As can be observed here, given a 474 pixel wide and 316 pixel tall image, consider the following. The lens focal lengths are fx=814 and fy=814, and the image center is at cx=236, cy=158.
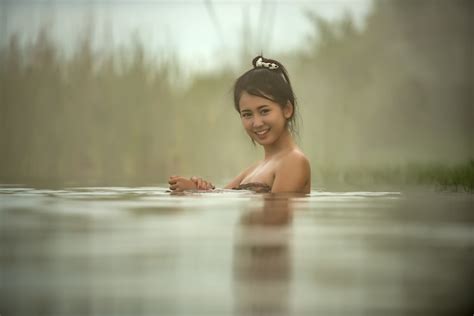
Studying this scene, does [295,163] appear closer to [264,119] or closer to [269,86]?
[264,119]

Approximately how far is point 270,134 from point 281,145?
0.27 ft

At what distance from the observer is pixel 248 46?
284 inches

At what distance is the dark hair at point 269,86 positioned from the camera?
3.65 m

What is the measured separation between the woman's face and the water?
3.64 feet

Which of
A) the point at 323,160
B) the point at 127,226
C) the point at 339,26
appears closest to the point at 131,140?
the point at 323,160

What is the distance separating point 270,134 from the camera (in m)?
3.62

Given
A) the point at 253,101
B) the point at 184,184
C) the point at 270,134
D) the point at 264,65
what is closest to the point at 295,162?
the point at 270,134

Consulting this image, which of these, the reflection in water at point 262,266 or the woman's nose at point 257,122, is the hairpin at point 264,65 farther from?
the reflection in water at point 262,266

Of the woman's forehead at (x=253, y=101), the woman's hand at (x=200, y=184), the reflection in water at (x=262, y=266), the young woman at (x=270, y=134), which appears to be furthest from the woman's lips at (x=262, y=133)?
the reflection in water at (x=262, y=266)

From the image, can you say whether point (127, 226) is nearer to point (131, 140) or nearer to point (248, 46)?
point (131, 140)

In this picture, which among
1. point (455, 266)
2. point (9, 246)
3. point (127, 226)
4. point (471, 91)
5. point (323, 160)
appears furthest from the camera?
point (323, 160)

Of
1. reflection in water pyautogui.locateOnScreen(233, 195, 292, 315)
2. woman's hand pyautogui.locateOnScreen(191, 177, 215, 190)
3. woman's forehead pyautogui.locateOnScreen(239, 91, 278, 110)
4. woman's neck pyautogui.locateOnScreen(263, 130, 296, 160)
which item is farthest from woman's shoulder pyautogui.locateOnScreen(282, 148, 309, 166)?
reflection in water pyautogui.locateOnScreen(233, 195, 292, 315)

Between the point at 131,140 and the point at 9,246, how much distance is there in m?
5.22

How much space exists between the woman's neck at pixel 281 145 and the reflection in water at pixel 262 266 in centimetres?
152
